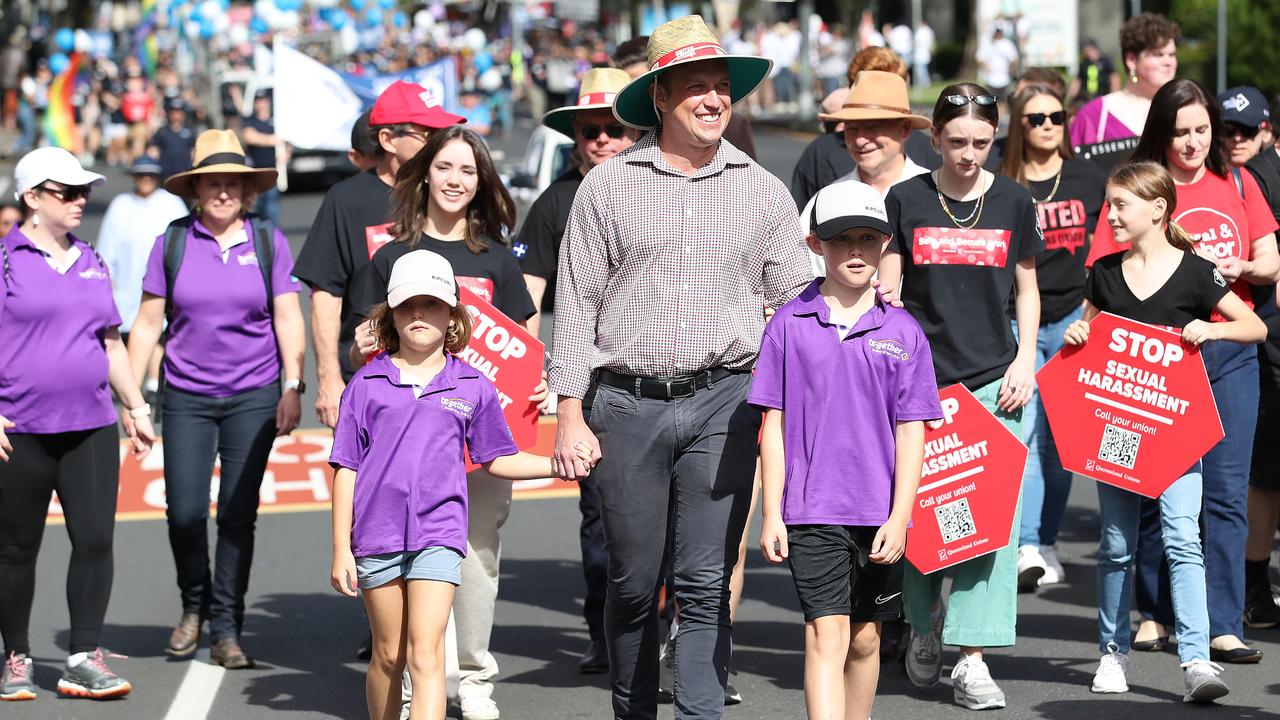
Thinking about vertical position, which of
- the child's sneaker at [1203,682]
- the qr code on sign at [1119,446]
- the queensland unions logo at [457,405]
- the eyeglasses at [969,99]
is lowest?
the child's sneaker at [1203,682]

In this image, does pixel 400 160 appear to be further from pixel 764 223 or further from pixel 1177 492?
pixel 1177 492

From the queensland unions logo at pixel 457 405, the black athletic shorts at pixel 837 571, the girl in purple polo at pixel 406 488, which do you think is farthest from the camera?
the queensland unions logo at pixel 457 405

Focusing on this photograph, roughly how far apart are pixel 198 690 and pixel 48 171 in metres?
2.07

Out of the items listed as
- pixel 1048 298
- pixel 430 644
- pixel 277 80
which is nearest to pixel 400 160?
pixel 430 644

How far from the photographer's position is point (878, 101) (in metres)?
7.47

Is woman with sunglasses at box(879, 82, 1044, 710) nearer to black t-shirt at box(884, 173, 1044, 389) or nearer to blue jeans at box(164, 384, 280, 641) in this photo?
black t-shirt at box(884, 173, 1044, 389)

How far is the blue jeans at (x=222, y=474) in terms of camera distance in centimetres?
760

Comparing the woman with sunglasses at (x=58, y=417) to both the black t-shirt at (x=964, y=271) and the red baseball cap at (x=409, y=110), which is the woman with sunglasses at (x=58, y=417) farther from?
the black t-shirt at (x=964, y=271)

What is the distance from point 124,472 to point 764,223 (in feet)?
22.9

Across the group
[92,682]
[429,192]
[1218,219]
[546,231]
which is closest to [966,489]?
[1218,219]

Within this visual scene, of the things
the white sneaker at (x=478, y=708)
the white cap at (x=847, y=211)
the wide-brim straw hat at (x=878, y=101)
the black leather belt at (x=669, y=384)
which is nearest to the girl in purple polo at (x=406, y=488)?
the black leather belt at (x=669, y=384)

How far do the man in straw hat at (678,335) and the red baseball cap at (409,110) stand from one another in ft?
5.44

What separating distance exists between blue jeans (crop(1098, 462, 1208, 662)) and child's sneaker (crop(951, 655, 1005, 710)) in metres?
0.44

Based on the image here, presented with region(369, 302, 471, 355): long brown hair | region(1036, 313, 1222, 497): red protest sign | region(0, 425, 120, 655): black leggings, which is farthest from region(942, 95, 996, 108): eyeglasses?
region(0, 425, 120, 655): black leggings
